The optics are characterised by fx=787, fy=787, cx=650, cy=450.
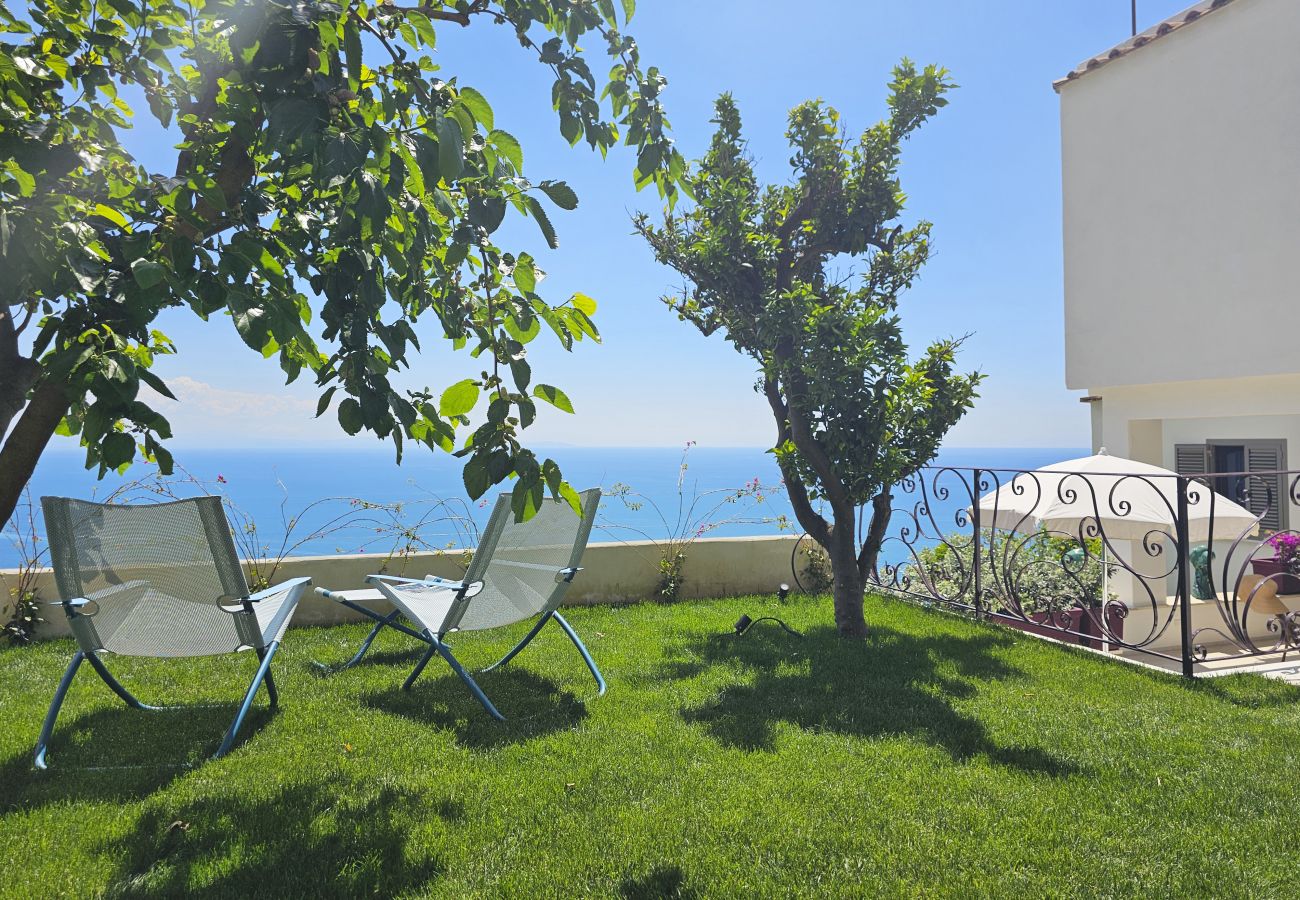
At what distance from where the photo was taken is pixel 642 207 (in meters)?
6.19

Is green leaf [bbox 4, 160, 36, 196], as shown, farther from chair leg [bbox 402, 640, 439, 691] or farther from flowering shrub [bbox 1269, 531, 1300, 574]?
flowering shrub [bbox 1269, 531, 1300, 574]

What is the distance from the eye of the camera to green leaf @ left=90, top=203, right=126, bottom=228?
1.58m

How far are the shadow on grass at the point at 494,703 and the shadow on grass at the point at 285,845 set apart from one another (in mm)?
645

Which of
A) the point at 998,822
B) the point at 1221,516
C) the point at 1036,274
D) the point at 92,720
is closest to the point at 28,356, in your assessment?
the point at 92,720

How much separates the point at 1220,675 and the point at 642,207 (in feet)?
16.2

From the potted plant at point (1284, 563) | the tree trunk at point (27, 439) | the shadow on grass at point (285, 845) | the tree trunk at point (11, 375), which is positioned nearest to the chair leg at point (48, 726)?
the shadow on grass at point (285, 845)

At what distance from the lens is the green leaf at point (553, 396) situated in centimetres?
164

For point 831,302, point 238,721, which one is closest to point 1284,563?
point 831,302

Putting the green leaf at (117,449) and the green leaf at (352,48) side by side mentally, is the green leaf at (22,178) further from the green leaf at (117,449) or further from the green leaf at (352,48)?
the green leaf at (352,48)

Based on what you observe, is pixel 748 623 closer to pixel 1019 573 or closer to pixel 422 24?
pixel 1019 573

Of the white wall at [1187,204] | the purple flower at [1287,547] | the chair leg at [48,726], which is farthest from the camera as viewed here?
the white wall at [1187,204]

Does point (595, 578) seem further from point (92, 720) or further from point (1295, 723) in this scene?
point (1295, 723)

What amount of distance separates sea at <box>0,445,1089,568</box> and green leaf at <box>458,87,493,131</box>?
401 cm

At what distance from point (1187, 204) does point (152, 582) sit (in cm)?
1000
